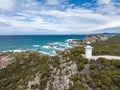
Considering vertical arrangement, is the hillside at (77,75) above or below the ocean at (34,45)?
above

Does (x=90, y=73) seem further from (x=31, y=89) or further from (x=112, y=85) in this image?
(x=31, y=89)

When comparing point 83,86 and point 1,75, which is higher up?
point 83,86

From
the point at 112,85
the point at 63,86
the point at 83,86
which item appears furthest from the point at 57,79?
the point at 112,85

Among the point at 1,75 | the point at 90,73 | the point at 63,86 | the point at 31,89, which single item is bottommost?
the point at 1,75

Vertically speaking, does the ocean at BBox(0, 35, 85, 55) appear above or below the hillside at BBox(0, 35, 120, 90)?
below

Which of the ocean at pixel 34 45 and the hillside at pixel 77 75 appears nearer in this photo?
the hillside at pixel 77 75

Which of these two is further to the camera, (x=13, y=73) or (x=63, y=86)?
(x=13, y=73)

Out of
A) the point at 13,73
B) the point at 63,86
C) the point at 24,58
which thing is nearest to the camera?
the point at 63,86

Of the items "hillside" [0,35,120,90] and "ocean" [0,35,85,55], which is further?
"ocean" [0,35,85,55]

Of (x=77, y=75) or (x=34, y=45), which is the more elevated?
(x=77, y=75)

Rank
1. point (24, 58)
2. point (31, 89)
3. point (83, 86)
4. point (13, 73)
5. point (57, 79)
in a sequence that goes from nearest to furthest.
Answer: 1. point (83, 86)
2. point (57, 79)
3. point (31, 89)
4. point (13, 73)
5. point (24, 58)

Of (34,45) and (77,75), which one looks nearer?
(77,75)
